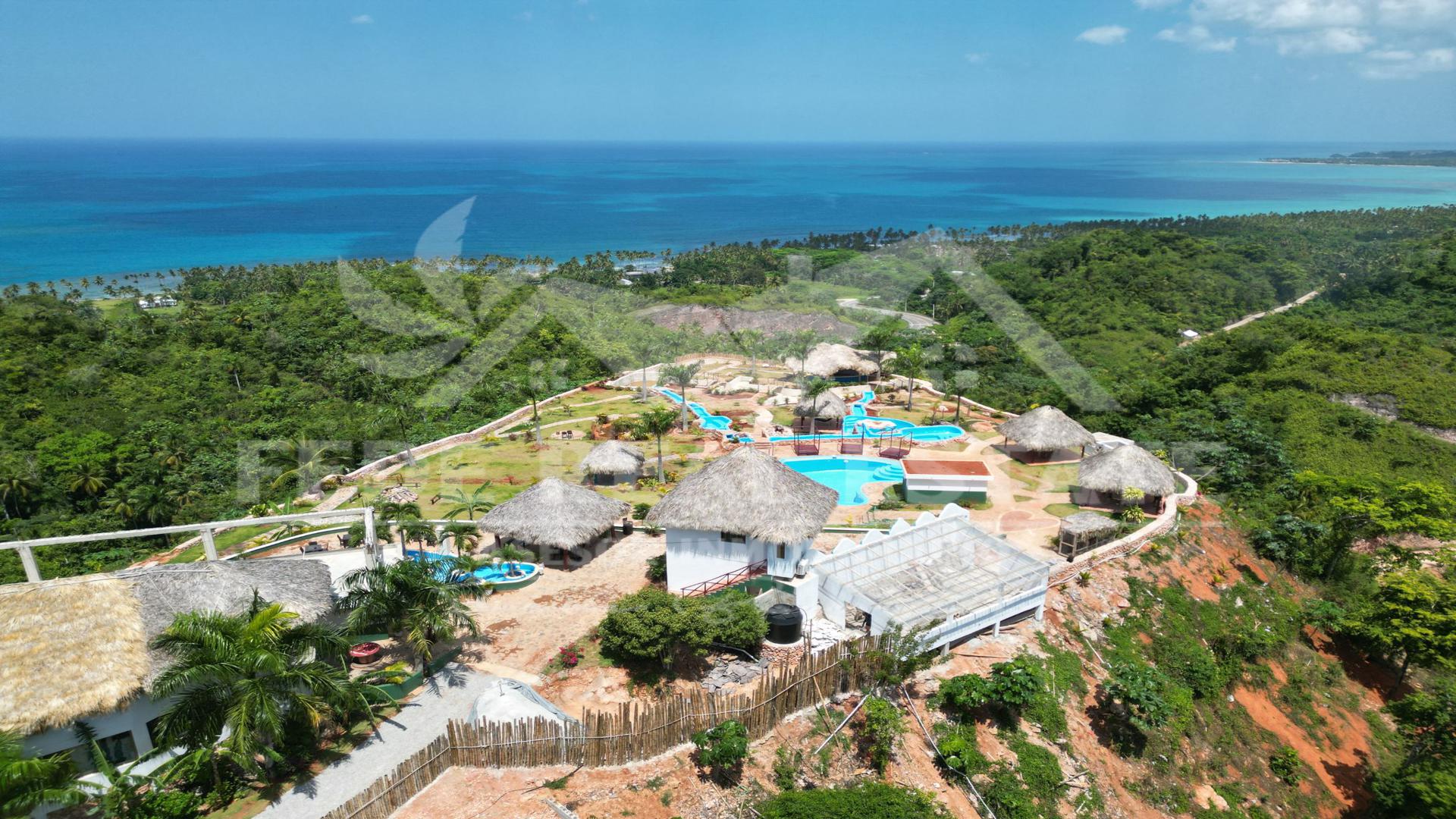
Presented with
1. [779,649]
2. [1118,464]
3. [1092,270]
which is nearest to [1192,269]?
[1092,270]

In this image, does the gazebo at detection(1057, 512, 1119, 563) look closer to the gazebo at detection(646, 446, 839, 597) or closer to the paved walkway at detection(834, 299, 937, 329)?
the gazebo at detection(646, 446, 839, 597)


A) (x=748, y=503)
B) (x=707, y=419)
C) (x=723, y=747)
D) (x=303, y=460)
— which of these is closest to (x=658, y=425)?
(x=707, y=419)

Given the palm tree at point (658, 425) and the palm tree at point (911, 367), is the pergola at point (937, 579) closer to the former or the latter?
the palm tree at point (658, 425)

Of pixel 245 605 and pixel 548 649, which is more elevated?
pixel 245 605

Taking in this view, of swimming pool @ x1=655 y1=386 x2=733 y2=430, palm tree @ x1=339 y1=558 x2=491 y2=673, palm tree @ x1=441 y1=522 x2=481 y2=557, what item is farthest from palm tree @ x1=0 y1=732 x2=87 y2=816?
swimming pool @ x1=655 y1=386 x2=733 y2=430

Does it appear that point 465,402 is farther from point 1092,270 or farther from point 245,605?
point 1092,270

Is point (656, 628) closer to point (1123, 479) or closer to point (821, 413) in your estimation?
point (1123, 479)
